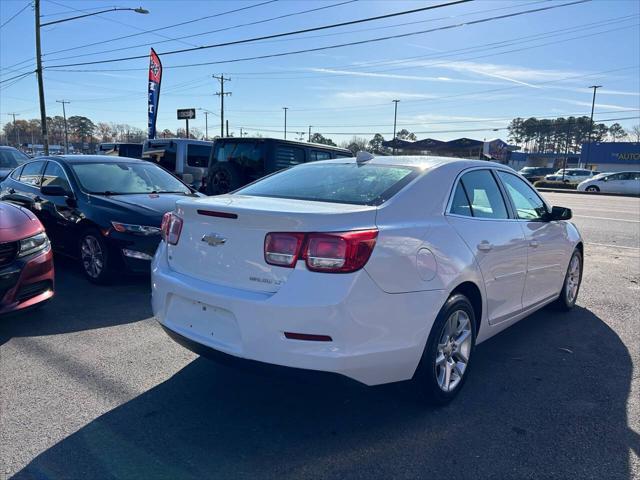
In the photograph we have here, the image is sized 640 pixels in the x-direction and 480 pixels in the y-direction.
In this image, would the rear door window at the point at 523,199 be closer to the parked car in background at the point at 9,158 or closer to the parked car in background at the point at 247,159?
the parked car in background at the point at 247,159

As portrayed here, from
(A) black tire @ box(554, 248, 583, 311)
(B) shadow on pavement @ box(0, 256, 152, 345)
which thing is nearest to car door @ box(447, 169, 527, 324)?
(A) black tire @ box(554, 248, 583, 311)

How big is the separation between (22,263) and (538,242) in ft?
14.9

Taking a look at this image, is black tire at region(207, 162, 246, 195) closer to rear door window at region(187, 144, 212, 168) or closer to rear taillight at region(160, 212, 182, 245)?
rear door window at region(187, 144, 212, 168)

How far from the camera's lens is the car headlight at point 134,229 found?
5.68 m

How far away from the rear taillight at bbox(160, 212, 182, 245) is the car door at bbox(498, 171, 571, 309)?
8.96 ft

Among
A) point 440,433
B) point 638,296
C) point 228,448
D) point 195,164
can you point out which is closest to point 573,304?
point 638,296

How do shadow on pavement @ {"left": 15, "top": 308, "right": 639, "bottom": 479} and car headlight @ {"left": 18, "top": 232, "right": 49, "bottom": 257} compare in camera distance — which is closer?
shadow on pavement @ {"left": 15, "top": 308, "right": 639, "bottom": 479}

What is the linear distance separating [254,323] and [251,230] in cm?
53

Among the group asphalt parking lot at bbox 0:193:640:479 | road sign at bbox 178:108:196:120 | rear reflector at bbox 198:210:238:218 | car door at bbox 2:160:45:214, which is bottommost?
asphalt parking lot at bbox 0:193:640:479

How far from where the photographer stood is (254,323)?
2.59 metres

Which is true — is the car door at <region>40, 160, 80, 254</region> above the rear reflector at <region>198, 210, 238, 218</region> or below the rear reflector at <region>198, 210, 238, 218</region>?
below

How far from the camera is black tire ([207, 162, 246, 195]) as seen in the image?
355 inches

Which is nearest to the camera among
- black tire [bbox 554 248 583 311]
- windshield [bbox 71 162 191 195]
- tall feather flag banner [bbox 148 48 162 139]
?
black tire [bbox 554 248 583 311]

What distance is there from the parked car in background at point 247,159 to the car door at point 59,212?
9.64ft
